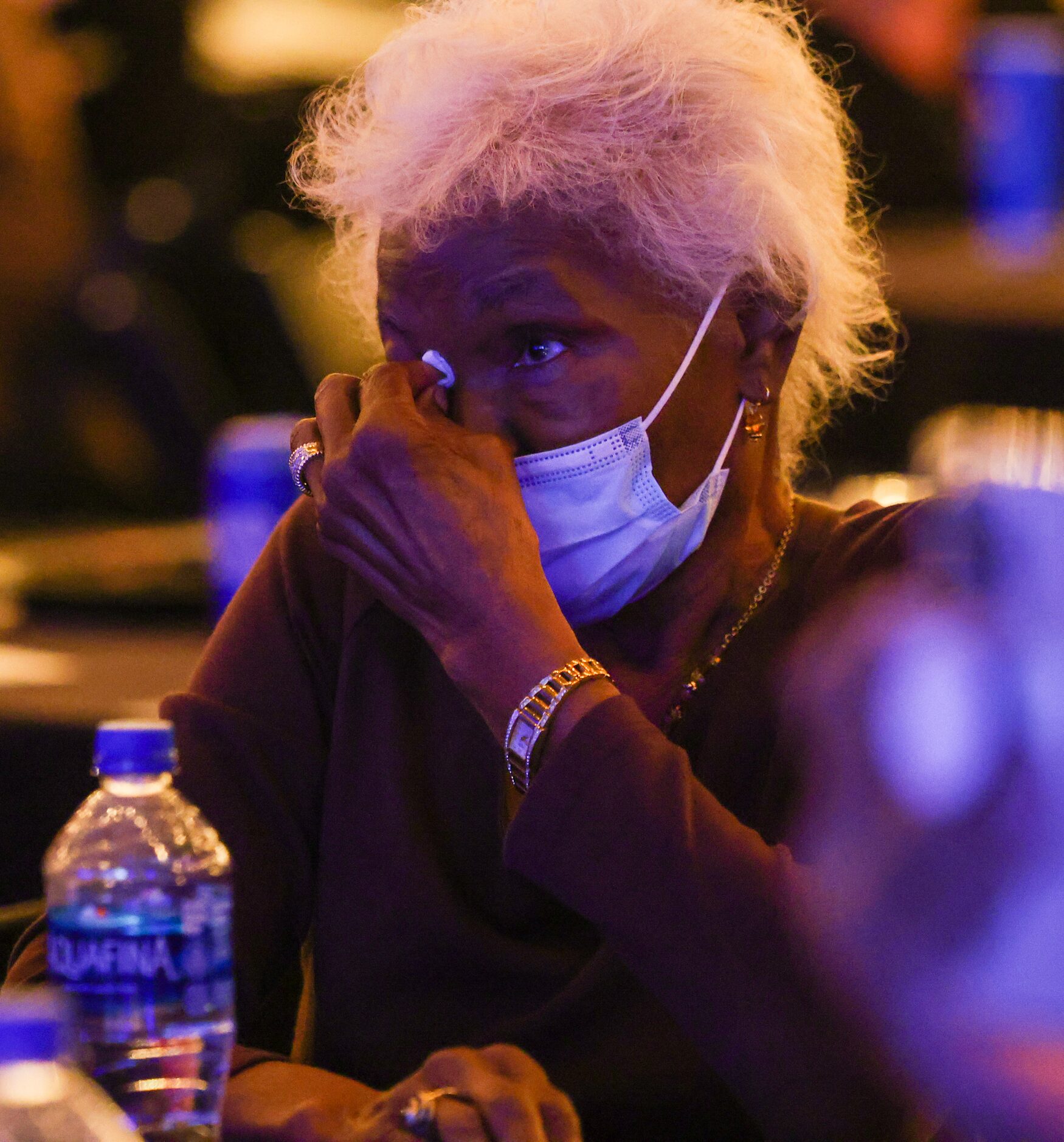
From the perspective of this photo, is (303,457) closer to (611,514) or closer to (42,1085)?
(611,514)

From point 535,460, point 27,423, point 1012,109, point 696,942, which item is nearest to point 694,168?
point 535,460

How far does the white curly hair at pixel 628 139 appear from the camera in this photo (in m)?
1.45

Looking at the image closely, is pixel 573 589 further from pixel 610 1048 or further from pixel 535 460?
pixel 610 1048

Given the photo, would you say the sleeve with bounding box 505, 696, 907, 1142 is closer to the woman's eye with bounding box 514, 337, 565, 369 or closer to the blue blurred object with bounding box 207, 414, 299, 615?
the woman's eye with bounding box 514, 337, 565, 369

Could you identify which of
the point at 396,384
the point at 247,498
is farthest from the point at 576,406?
the point at 247,498

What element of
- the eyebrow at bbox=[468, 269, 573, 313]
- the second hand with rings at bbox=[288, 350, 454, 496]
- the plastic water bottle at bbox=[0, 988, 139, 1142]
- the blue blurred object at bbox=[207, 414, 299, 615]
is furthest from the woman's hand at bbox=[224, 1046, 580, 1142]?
the blue blurred object at bbox=[207, 414, 299, 615]

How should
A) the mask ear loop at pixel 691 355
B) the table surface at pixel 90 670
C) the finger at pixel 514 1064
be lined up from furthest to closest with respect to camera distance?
the table surface at pixel 90 670
the mask ear loop at pixel 691 355
the finger at pixel 514 1064

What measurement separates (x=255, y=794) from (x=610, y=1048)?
0.44 meters

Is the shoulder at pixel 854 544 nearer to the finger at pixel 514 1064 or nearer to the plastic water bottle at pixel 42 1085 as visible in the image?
the finger at pixel 514 1064

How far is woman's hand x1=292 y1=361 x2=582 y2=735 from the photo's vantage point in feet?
4.24

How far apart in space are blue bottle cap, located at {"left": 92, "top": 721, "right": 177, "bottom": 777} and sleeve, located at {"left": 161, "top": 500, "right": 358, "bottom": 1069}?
0.49 meters

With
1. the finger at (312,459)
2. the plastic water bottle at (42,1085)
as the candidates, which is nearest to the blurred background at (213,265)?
the finger at (312,459)

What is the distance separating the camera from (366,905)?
1.49 m

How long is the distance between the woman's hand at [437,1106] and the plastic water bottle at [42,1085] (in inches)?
9.7
